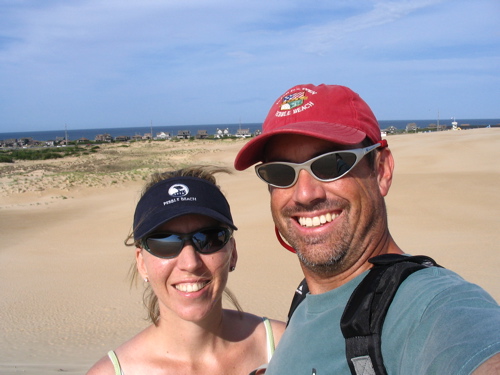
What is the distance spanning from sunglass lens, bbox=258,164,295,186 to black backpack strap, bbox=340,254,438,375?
0.61 m

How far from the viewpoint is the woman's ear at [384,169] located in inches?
78.2

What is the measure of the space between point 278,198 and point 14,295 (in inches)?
368

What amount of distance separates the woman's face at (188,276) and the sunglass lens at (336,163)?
681mm

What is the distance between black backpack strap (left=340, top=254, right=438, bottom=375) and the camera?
1308 mm

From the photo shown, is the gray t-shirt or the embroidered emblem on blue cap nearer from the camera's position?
the gray t-shirt

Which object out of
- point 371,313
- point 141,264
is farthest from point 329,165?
point 141,264

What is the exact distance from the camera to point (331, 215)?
1.87 meters

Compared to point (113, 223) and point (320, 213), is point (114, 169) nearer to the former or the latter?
point (113, 223)

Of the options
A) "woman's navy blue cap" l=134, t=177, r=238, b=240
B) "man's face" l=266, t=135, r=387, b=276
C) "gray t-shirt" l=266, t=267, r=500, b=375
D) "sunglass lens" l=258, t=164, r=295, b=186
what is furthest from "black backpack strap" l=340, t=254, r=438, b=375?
"woman's navy blue cap" l=134, t=177, r=238, b=240

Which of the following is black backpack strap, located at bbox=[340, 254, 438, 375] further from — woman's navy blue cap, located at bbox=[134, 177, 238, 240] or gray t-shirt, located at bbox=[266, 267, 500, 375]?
woman's navy blue cap, located at bbox=[134, 177, 238, 240]

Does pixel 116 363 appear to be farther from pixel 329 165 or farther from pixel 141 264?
pixel 329 165

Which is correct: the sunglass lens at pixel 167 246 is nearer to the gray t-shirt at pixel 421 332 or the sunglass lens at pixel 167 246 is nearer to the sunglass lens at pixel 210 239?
the sunglass lens at pixel 210 239

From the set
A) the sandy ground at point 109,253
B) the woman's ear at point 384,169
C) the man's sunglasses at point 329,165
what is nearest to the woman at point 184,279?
the man's sunglasses at point 329,165

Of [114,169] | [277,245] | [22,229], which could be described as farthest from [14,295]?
[114,169]
